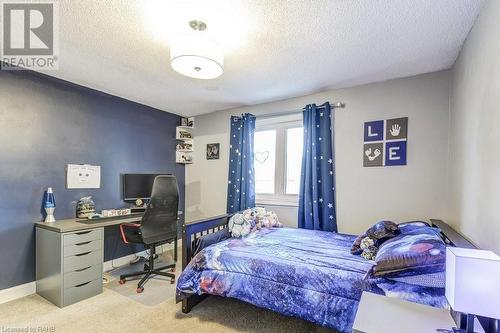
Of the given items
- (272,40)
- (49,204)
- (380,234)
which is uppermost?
(272,40)

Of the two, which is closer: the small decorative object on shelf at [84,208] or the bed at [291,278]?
the bed at [291,278]

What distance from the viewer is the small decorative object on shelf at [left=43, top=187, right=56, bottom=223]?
2.58m

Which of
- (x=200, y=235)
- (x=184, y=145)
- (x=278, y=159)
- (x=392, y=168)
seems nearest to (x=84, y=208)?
(x=200, y=235)

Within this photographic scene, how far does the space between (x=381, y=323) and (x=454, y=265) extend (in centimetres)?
43

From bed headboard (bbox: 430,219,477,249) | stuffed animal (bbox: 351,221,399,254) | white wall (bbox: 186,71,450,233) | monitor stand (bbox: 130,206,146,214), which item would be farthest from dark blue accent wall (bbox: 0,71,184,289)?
bed headboard (bbox: 430,219,477,249)

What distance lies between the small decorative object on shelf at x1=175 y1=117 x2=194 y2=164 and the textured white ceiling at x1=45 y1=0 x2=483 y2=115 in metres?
1.29

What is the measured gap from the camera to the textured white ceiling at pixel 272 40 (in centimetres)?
156

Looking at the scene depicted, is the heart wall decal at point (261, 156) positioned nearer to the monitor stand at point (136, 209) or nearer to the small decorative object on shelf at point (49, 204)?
the monitor stand at point (136, 209)

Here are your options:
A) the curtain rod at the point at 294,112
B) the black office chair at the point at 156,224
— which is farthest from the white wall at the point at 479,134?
the black office chair at the point at 156,224

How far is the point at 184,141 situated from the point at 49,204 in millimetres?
2135

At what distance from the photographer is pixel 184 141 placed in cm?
429

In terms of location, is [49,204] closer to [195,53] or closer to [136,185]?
[136,185]

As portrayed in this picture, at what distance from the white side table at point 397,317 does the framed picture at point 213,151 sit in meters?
3.03

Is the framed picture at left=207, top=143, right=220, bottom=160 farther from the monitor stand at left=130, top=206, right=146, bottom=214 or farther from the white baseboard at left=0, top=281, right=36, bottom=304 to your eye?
the white baseboard at left=0, top=281, right=36, bottom=304
